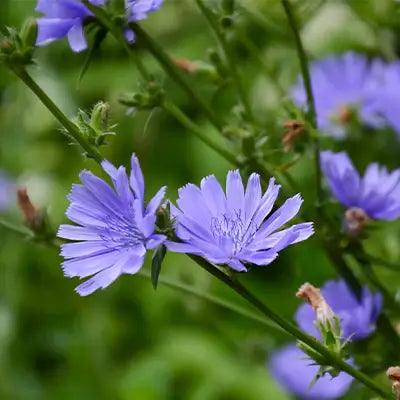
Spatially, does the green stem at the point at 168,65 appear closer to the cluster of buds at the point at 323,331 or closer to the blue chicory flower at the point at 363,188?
the blue chicory flower at the point at 363,188

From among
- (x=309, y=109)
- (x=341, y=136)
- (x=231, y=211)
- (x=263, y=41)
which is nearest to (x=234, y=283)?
(x=231, y=211)

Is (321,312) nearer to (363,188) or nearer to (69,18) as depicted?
(363,188)

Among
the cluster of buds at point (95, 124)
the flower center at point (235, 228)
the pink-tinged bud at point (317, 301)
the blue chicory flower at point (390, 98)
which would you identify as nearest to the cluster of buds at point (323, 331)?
the pink-tinged bud at point (317, 301)

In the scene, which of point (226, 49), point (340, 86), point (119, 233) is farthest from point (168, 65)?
point (340, 86)

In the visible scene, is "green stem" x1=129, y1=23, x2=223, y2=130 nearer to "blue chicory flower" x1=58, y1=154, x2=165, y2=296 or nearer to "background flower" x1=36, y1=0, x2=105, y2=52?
"background flower" x1=36, y1=0, x2=105, y2=52

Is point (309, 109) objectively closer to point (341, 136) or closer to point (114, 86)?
point (341, 136)

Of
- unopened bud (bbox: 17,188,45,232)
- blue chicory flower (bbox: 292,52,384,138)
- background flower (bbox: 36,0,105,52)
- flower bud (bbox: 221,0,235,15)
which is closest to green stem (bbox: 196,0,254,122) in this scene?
flower bud (bbox: 221,0,235,15)
